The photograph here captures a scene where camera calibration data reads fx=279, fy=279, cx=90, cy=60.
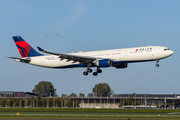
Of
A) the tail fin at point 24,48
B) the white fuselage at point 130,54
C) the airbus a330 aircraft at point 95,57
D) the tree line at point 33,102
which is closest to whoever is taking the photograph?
the white fuselage at point 130,54

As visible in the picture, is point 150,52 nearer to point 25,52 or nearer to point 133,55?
point 133,55

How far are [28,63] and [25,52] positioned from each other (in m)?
3.50

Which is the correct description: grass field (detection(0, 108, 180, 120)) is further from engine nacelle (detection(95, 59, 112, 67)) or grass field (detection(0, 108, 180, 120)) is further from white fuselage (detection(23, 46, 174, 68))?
white fuselage (detection(23, 46, 174, 68))

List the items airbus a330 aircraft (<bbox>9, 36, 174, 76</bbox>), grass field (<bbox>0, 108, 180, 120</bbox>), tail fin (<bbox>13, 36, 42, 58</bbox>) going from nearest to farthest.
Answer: grass field (<bbox>0, 108, 180, 120</bbox>) < airbus a330 aircraft (<bbox>9, 36, 174, 76</bbox>) < tail fin (<bbox>13, 36, 42, 58</bbox>)

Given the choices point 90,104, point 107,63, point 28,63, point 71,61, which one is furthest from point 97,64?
point 90,104

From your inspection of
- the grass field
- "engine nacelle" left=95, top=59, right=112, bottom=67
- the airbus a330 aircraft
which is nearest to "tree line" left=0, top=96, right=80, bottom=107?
the airbus a330 aircraft

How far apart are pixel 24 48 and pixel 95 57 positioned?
865 inches

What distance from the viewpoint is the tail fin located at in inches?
2926

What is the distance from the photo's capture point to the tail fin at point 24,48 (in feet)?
244

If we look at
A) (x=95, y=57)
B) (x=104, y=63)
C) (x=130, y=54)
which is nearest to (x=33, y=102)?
(x=95, y=57)

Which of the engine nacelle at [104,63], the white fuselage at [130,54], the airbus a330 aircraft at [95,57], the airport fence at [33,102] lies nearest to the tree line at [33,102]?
the airport fence at [33,102]

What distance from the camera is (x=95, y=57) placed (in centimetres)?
6375

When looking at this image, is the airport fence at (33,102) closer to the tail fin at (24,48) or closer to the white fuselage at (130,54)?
the tail fin at (24,48)

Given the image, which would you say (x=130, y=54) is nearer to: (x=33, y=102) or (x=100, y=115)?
(x=100, y=115)
